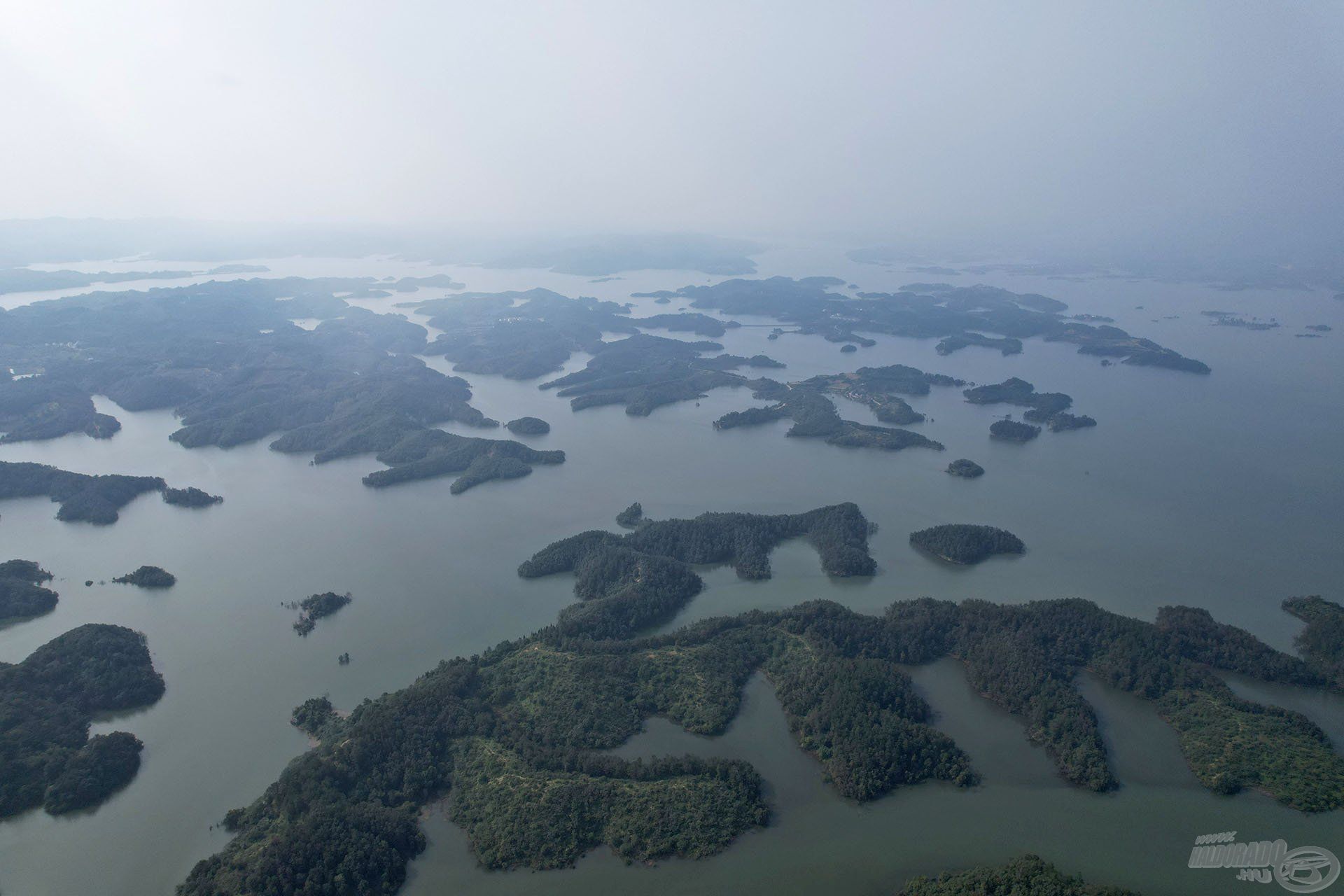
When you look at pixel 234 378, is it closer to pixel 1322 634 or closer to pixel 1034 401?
pixel 1034 401

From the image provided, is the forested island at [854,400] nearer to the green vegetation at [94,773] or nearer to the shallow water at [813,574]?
the shallow water at [813,574]

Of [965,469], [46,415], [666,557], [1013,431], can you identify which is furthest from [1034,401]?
[46,415]

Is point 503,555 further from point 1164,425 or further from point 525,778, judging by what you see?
point 1164,425

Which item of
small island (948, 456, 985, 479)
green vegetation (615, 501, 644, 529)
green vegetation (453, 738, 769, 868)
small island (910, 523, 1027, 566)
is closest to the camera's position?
green vegetation (453, 738, 769, 868)

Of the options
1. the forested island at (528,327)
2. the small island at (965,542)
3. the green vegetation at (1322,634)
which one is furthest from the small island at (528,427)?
the green vegetation at (1322,634)

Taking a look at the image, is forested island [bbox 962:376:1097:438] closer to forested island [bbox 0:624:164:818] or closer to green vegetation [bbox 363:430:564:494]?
green vegetation [bbox 363:430:564:494]

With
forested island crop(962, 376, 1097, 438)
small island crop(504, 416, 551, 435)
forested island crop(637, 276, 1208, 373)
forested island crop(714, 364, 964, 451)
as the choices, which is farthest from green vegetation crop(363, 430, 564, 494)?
forested island crop(637, 276, 1208, 373)

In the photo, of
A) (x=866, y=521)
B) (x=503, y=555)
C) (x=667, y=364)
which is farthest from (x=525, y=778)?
(x=667, y=364)
